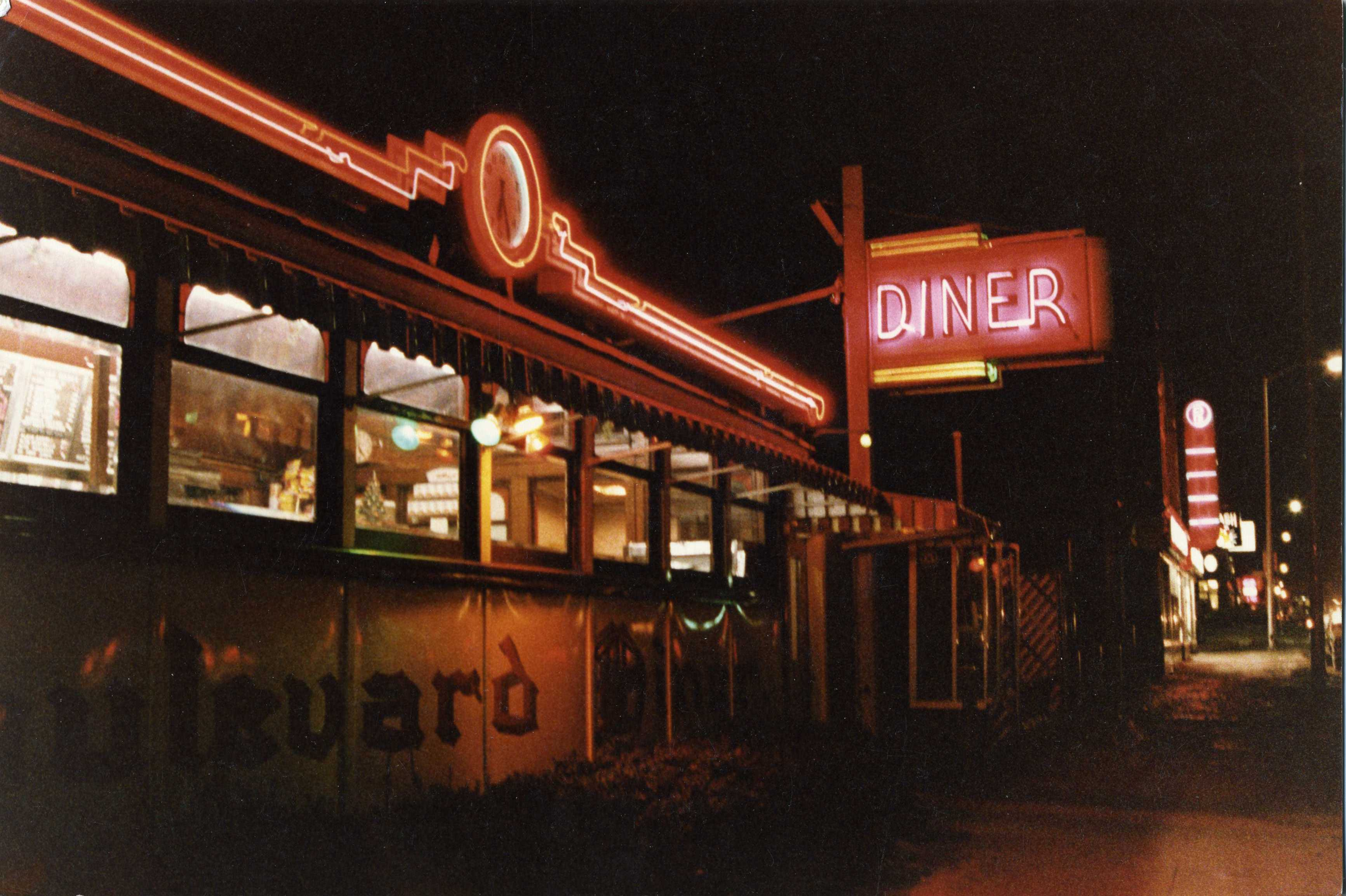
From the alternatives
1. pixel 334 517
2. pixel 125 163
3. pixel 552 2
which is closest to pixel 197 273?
pixel 125 163

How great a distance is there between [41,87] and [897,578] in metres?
14.2

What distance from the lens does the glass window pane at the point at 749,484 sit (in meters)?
13.2

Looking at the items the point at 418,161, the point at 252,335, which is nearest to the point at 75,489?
the point at 252,335

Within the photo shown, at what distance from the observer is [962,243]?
14.7m

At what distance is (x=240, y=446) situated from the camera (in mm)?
6695

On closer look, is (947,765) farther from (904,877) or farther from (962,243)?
(962,243)

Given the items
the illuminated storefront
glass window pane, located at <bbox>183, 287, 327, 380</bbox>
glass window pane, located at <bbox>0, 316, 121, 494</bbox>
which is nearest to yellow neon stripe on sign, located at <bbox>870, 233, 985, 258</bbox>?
the illuminated storefront

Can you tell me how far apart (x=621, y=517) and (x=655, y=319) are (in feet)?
6.67

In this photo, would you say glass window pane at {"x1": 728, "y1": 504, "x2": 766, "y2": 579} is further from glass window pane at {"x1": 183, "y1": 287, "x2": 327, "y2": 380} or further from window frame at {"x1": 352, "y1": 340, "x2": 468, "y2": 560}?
glass window pane at {"x1": 183, "y1": 287, "x2": 327, "y2": 380}

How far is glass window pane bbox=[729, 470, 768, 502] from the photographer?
13.2 metres

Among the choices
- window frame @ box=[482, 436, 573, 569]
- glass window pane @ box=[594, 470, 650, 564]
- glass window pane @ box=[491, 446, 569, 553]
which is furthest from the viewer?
glass window pane @ box=[594, 470, 650, 564]

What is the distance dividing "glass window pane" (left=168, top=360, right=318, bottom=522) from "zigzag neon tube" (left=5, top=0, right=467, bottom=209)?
1.42 meters

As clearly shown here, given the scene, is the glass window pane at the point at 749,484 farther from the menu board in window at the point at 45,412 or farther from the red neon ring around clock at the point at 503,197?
the menu board in window at the point at 45,412

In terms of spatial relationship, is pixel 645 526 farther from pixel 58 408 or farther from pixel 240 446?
pixel 58 408
